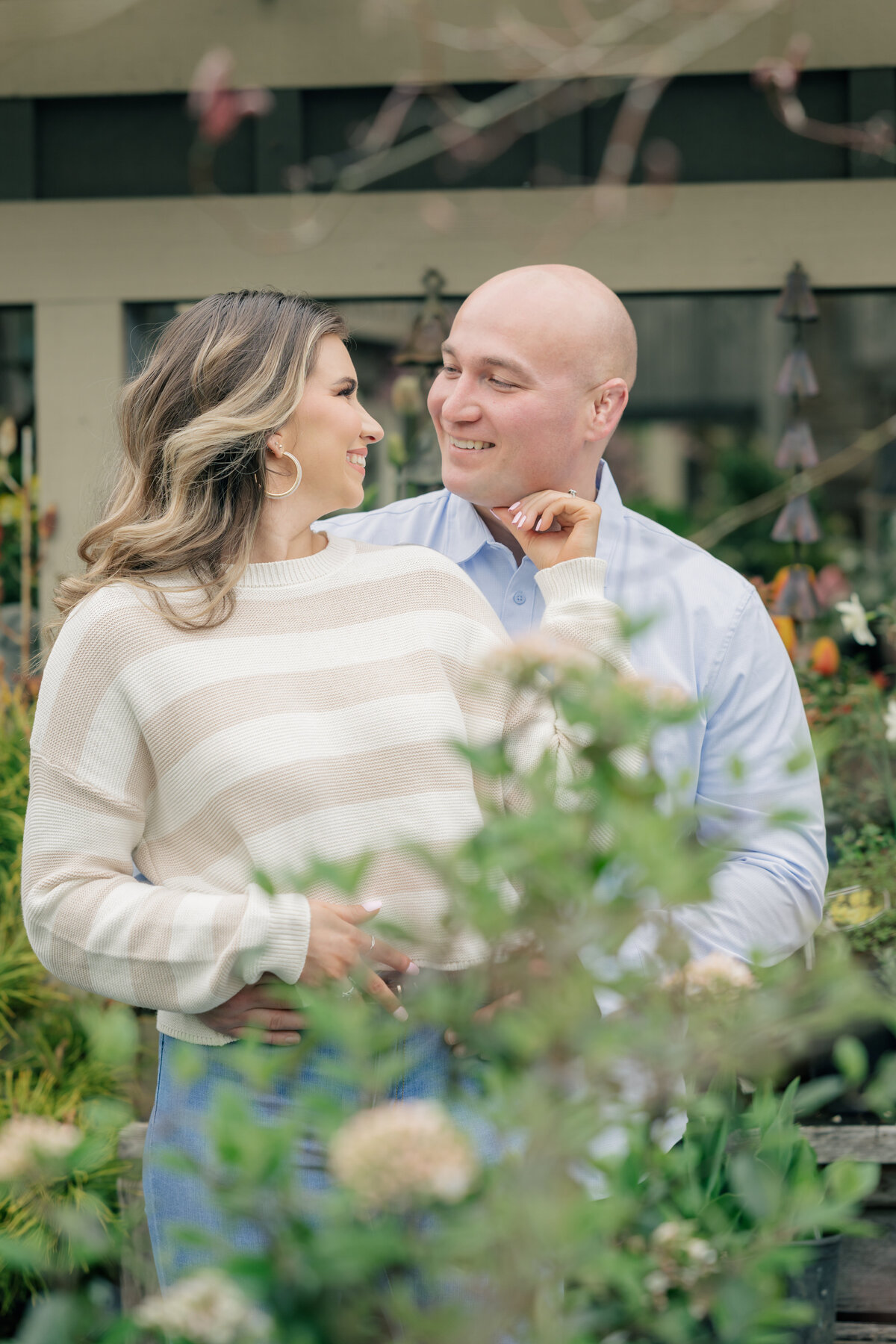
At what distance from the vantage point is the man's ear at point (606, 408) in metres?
1.94

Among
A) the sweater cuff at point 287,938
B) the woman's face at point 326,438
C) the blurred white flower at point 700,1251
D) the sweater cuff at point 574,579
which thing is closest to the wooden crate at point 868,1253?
the sweater cuff at point 574,579

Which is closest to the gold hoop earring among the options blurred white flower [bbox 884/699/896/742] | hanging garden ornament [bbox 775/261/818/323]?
blurred white flower [bbox 884/699/896/742]

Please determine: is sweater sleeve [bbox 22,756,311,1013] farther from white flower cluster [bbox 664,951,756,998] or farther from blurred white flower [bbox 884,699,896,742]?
blurred white flower [bbox 884,699,896,742]

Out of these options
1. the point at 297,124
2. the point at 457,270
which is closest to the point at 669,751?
the point at 457,270

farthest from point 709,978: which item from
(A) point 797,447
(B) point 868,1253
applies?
(A) point 797,447

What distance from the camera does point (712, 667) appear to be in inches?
71.4

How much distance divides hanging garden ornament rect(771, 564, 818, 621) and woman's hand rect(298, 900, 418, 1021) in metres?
2.01

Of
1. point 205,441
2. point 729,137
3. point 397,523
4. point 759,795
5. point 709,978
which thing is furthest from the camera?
point 729,137

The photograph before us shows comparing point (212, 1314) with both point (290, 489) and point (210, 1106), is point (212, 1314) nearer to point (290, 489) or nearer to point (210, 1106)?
point (210, 1106)

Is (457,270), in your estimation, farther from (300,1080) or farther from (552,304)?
(300,1080)

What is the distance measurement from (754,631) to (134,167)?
2.94m

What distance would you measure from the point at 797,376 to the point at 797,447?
0.19m

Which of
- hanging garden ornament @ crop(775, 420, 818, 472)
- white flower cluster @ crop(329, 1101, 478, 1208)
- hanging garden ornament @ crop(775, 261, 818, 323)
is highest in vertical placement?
hanging garden ornament @ crop(775, 261, 818, 323)

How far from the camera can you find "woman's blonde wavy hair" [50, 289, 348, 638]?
A: 153 cm
